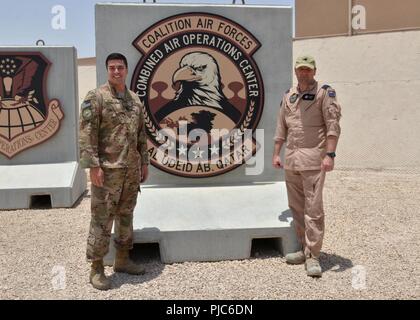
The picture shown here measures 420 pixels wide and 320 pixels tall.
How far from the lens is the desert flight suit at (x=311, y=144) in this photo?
3.70 meters

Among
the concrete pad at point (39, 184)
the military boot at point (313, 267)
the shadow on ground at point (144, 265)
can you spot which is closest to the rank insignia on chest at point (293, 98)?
the military boot at point (313, 267)

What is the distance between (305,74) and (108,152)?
1.71 metres

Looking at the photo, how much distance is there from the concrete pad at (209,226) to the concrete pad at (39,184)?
2388 millimetres

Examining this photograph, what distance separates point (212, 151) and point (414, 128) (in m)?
6.48

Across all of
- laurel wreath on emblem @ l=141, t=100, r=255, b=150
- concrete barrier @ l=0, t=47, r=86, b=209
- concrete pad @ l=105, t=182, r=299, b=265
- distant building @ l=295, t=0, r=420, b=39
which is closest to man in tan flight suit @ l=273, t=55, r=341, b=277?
concrete pad @ l=105, t=182, r=299, b=265

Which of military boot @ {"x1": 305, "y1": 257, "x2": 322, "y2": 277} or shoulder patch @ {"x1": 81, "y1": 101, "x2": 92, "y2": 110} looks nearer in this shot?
shoulder patch @ {"x1": 81, "y1": 101, "x2": 92, "y2": 110}

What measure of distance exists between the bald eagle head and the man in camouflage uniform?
4.84 feet

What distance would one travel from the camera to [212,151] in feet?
16.7

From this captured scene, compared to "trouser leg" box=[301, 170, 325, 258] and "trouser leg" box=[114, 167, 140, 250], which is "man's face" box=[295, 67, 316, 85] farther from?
"trouser leg" box=[114, 167, 140, 250]

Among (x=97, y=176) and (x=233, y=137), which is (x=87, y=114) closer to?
(x=97, y=176)

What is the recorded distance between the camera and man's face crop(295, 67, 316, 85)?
3703 mm

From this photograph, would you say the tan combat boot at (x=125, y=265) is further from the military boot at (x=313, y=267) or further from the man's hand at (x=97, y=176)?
the military boot at (x=313, y=267)

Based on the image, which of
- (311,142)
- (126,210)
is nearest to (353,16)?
(311,142)
